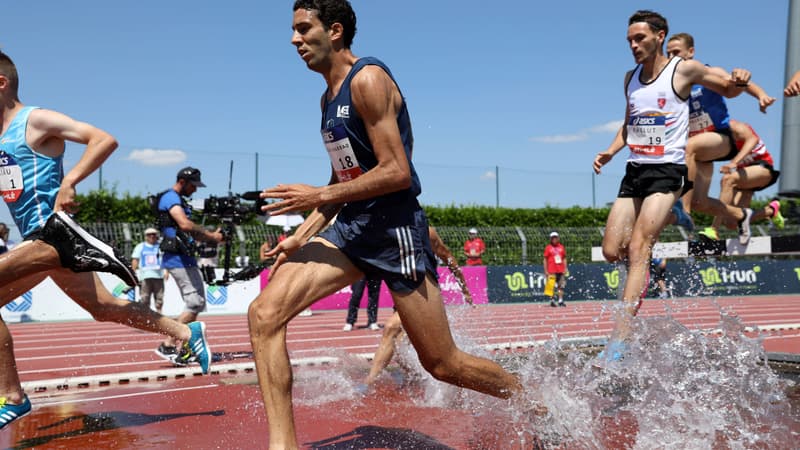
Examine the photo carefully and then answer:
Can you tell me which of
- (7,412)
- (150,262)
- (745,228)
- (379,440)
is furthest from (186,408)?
(150,262)

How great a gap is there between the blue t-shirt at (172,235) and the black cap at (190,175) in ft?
0.67

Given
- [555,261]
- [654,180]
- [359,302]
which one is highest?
[654,180]

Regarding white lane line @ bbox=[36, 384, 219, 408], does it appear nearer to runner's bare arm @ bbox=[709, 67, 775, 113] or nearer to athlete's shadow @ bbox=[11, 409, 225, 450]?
athlete's shadow @ bbox=[11, 409, 225, 450]

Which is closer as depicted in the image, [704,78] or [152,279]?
[704,78]

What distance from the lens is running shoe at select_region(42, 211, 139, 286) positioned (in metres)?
4.16

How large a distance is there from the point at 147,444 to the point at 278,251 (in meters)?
1.35

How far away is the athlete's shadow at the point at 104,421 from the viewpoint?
165 inches

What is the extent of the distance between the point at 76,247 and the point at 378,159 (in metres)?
1.95

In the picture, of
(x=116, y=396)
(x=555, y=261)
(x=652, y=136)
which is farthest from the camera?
(x=555, y=261)

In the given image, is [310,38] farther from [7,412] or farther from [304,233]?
[7,412]

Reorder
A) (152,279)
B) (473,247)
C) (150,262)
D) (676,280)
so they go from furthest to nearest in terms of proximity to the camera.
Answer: (676,280), (473,247), (150,262), (152,279)

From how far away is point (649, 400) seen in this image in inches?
163

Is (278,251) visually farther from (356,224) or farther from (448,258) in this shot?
(448,258)

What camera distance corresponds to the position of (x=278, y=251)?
3506 mm
